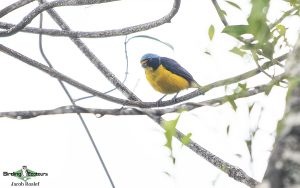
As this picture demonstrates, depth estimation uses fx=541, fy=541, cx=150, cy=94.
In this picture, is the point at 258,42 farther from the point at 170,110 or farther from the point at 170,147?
the point at 170,110

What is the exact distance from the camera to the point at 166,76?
4051mm

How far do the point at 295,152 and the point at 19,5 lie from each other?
1646mm

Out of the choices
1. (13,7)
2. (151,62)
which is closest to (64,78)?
(13,7)

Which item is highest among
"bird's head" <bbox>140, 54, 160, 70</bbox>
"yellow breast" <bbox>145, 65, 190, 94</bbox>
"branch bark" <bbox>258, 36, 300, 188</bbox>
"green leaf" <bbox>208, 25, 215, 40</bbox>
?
"bird's head" <bbox>140, 54, 160, 70</bbox>

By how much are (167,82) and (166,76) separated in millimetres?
58

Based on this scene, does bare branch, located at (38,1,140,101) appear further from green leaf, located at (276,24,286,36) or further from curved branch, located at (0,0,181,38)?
green leaf, located at (276,24,286,36)

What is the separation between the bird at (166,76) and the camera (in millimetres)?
3994

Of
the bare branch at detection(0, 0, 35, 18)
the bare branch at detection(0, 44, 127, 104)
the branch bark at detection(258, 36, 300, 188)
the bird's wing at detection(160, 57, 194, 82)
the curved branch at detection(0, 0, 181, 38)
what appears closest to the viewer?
the branch bark at detection(258, 36, 300, 188)

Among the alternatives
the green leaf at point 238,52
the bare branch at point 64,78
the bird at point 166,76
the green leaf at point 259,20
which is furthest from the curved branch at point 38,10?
the bird at point 166,76

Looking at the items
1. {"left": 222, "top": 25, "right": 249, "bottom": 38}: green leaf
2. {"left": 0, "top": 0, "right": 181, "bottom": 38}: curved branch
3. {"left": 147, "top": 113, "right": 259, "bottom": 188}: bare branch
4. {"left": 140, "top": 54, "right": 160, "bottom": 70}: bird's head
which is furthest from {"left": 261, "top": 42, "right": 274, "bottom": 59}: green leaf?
{"left": 140, "top": 54, "right": 160, "bottom": 70}: bird's head

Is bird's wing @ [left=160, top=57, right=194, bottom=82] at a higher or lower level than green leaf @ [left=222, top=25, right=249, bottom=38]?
higher

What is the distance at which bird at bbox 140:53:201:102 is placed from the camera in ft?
13.1

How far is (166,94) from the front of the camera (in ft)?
12.9

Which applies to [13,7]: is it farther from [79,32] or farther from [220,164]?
[220,164]
